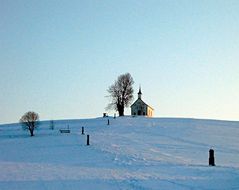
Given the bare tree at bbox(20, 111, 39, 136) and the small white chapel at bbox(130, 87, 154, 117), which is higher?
the small white chapel at bbox(130, 87, 154, 117)

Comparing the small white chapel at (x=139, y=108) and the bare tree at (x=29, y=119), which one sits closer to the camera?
the bare tree at (x=29, y=119)

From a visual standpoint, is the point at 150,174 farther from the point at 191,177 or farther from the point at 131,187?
the point at 131,187

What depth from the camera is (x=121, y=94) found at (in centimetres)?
10081

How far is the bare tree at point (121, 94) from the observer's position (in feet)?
327

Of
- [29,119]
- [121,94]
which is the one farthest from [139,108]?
[29,119]

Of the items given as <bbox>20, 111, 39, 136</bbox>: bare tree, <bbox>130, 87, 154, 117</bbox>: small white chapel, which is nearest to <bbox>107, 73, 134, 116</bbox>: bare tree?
<bbox>130, 87, 154, 117</bbox>: small white chapel

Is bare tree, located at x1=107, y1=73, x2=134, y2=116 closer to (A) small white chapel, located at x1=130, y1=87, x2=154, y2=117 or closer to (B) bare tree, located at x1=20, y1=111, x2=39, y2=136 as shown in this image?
(A) small white chapel, located at x1=130, y1=87, x2=154, y2=117

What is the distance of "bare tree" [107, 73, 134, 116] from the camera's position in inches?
3930

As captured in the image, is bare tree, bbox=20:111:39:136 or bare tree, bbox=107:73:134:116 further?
bare tree, bbox=107:73:134:116

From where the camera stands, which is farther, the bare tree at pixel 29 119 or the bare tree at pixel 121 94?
the bare tree at pixel 121 94

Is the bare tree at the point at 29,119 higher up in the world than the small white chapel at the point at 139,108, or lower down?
lower down

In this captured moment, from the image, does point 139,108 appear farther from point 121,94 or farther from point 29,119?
point 29,119

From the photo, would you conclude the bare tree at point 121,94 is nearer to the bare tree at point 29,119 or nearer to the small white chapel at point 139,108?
the small white chapel at point 139,108

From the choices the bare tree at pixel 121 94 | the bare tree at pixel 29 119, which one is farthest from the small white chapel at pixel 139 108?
the bare tree at pixel 29 119
